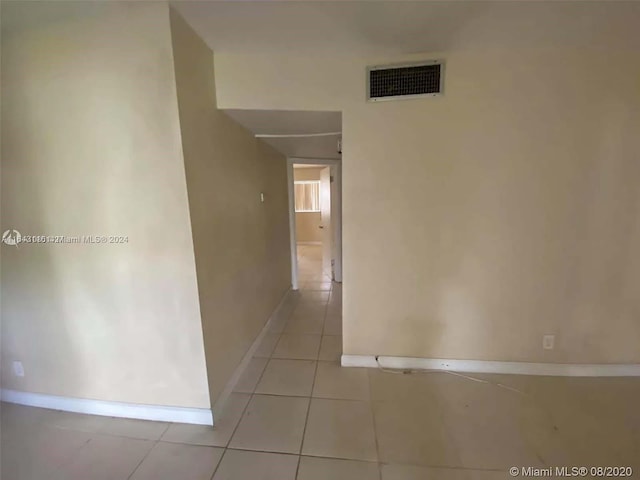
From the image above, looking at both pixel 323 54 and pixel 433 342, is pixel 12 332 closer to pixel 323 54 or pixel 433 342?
pixel 323 54

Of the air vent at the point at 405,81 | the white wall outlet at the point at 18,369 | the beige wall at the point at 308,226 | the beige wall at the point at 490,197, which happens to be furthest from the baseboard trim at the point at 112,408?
the beige wall at the point at 308,226

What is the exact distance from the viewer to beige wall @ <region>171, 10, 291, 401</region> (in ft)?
4.71

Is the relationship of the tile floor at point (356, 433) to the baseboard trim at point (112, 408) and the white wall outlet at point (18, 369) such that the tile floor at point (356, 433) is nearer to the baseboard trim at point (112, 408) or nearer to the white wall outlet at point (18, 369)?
the baseboard trim at point (112, 408)

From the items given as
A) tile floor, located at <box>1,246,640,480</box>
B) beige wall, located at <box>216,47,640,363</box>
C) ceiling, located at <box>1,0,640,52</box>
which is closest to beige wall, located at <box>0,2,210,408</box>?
ceiling, located at <box>1,0,640,52</box>

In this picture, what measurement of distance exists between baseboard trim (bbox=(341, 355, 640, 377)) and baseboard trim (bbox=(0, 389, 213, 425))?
1122 millimetres

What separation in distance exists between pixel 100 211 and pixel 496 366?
115 inches

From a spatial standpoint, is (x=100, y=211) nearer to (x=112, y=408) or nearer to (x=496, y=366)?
(x=112, y=408)

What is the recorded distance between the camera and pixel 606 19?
138cm

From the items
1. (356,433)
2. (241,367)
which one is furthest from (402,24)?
(241,367)

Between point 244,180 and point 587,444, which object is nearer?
point 587,444

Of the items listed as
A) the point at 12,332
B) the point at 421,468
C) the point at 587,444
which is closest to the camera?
the point at 421,468

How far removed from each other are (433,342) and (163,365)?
75.8 inches

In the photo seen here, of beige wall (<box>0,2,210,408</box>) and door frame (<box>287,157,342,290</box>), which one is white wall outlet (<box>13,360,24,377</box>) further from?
door frame (<box>287,157,342,290</box>)

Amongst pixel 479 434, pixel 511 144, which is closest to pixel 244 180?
pixel 511 144
